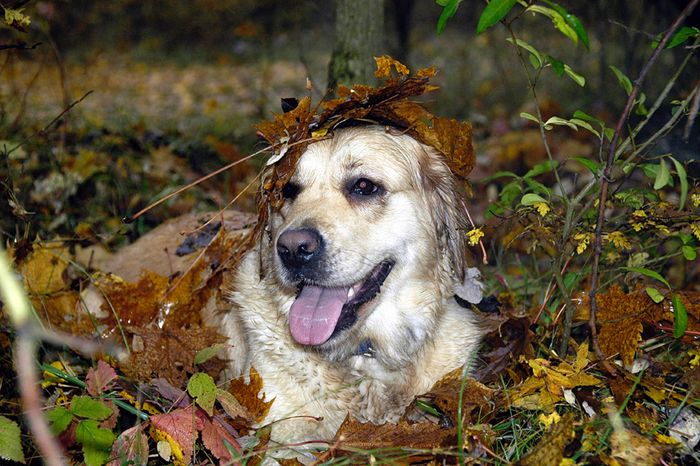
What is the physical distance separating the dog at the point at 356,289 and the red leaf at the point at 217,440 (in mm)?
263

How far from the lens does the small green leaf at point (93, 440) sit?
2332 millimetres

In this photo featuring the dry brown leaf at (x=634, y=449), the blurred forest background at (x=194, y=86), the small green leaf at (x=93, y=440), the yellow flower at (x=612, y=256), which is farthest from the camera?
the blurred forest background at (x=194, y=86)

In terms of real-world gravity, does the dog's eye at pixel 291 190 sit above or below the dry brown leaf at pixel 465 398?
above

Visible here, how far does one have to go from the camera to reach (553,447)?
2145 millimetres

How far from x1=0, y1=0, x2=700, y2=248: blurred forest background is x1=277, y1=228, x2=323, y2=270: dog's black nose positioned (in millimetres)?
1287

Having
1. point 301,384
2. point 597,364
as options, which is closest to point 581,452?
point 597,364

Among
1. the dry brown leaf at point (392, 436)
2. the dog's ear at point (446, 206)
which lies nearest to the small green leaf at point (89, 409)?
the dry brown leaf at point (392, 436)

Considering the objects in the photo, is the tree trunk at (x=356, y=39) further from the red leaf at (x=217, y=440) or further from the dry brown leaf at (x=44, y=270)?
the red leaf at (x=217, y=440)

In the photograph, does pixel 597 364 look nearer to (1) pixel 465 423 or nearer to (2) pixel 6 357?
(1) pixel 465 423

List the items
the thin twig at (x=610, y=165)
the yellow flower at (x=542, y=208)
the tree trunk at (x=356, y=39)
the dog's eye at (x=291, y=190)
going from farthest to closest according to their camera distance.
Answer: the tree trunk at (x=356, y=39), the dog's eye at (x=291, y=190), the yellow flower at (x=542, y=208), the thin twig at (x=610, y=165)

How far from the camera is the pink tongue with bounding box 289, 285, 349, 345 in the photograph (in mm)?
2863

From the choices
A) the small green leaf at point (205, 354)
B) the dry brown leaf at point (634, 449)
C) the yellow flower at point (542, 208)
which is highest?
the yellow flower at point (542, 208)

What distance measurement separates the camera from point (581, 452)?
7.25 ft

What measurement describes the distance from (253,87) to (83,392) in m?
9.23
